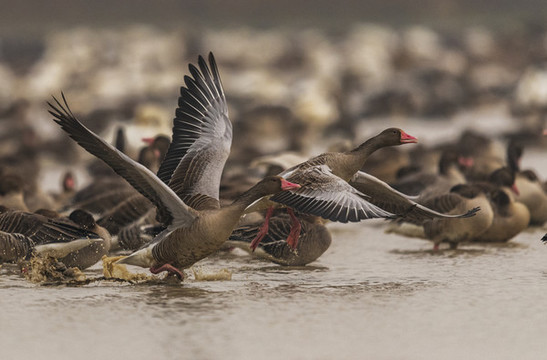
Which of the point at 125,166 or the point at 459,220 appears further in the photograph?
the point at 459,220

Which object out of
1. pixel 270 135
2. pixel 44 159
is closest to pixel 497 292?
pixel 44 159

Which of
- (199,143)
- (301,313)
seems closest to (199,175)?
(199,143)

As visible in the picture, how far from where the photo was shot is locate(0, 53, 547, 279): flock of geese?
8.45 m

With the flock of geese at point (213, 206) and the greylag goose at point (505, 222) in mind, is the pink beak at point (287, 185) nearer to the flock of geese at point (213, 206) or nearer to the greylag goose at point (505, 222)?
the flock of geese at point (213, 206)

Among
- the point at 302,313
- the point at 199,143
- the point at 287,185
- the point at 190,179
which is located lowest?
the point at 302,313

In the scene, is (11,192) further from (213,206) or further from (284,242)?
(213,206)

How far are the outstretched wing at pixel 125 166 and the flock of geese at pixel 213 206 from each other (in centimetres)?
Answer: 1

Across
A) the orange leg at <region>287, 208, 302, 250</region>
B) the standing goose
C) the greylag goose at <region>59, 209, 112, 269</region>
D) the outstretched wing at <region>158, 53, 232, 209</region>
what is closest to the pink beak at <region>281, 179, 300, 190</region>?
the standing goose

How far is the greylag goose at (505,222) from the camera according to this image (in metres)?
11.2

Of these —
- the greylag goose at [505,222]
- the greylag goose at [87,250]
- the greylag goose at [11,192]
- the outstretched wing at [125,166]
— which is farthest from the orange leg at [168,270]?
the greylag goose at [505,222]

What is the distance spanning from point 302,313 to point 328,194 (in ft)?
4.81

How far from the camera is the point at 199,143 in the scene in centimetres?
980

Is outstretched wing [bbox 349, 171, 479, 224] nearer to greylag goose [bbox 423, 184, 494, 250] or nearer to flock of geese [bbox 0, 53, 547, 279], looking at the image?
flock of geese [bbox 0, 53, 547, 279]

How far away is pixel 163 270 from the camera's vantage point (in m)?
8.63
